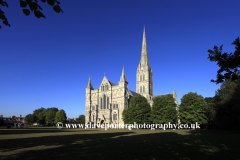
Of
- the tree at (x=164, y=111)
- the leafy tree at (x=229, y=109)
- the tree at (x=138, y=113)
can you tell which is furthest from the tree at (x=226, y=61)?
the tree at (x=138, y=113)

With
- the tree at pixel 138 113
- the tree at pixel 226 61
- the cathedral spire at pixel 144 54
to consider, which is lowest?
the tree at pixel 138 113

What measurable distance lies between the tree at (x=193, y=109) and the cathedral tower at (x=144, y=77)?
35.8 m

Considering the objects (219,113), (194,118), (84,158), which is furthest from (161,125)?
(84,158)

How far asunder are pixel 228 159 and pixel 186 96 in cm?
4492

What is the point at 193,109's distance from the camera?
48.9m

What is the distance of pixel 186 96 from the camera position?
51.7 metres

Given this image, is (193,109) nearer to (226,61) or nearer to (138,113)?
(138,113)

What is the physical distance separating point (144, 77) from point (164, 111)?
137 ft

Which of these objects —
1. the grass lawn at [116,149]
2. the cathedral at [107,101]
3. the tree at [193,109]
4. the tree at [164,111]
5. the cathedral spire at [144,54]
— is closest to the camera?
the grass lawn at [116,149]

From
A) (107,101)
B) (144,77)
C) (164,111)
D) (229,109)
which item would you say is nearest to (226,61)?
(229,109)

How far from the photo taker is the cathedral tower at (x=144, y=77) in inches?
3467

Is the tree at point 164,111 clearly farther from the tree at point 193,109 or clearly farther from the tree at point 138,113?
the tree at point 193,109

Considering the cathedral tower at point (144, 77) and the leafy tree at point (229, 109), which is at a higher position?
the cathedral tower at point (144, 77)

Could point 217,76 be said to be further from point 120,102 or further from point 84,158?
point 120,102
